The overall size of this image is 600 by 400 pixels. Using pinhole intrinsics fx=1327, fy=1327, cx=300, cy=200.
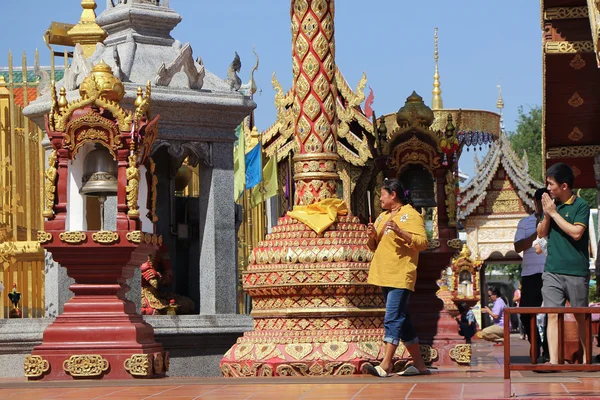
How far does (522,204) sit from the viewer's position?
41.4 metres

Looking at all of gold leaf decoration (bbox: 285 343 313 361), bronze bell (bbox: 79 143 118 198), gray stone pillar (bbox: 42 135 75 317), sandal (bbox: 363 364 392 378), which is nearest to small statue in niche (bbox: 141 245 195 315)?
gray stone pillar (bbox: 42 135 75 317)

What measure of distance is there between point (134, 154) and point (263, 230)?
27.0 ft

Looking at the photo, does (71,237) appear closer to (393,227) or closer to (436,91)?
(393,227)

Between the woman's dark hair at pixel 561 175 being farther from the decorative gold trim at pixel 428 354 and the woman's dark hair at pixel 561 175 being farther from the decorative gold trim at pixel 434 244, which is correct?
the decorative gold trim at pixel 434 244

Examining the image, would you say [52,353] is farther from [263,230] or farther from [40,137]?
[263,230]

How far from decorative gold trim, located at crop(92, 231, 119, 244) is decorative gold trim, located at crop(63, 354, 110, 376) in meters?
0.91

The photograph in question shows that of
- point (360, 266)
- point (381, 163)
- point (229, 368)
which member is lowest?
point (229, 368)

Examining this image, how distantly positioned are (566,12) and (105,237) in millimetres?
6941

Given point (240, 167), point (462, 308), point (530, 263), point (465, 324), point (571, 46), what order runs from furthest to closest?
point (462, 308) < point (465, 324) < point (240, 167) < point (571, 46) < point (530, 263)

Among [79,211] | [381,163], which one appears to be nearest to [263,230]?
[381,163]

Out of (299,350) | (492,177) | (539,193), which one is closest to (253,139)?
(299,350)

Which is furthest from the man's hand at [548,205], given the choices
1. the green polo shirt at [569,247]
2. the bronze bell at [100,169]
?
the bronze bell at [100,169]

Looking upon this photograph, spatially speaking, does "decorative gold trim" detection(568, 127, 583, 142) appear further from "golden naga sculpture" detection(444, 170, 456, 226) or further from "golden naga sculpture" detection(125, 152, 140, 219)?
"golden naga sculpture" detection(125, 152, 140, 219)

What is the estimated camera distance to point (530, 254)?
12.1 meters
